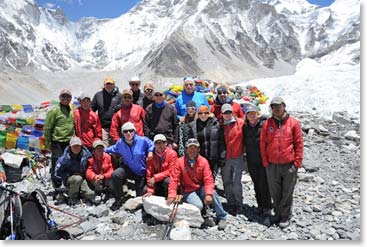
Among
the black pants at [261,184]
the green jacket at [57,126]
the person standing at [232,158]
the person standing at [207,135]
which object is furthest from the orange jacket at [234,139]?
the green jacket at [57,126]

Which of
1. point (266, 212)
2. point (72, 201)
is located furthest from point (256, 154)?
point (72, 201)

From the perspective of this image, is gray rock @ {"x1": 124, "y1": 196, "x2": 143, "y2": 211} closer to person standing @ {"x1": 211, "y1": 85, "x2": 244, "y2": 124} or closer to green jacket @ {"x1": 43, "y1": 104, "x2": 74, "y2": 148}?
green jacket @ {"x1": 43, "y1": 104, "x2": 74, "y2": 148}

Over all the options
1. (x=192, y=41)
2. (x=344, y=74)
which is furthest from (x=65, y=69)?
(x=344, y=74)

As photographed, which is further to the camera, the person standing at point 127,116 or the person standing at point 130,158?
the person standing at point 127,116

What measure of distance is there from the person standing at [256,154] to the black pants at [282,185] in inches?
9.4

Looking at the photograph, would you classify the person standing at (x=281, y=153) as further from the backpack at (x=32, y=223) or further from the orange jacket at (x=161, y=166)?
the backpack at (x=32, y=223)

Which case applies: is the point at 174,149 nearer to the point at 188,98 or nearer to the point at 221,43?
the point at 188,98

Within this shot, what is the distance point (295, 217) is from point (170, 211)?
7.15 feet

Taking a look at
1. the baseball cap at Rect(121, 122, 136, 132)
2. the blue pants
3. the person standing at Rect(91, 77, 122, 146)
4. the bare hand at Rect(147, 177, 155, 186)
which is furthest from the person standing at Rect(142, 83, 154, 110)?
the blue pants

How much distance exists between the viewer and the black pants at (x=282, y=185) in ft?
18.5

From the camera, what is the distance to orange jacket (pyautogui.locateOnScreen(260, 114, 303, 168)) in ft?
18.2

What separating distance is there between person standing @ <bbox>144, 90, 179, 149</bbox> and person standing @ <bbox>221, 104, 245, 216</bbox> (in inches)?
38.6

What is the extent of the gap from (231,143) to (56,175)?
3232 millimetres

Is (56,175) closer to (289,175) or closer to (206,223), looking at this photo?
(206,223)
